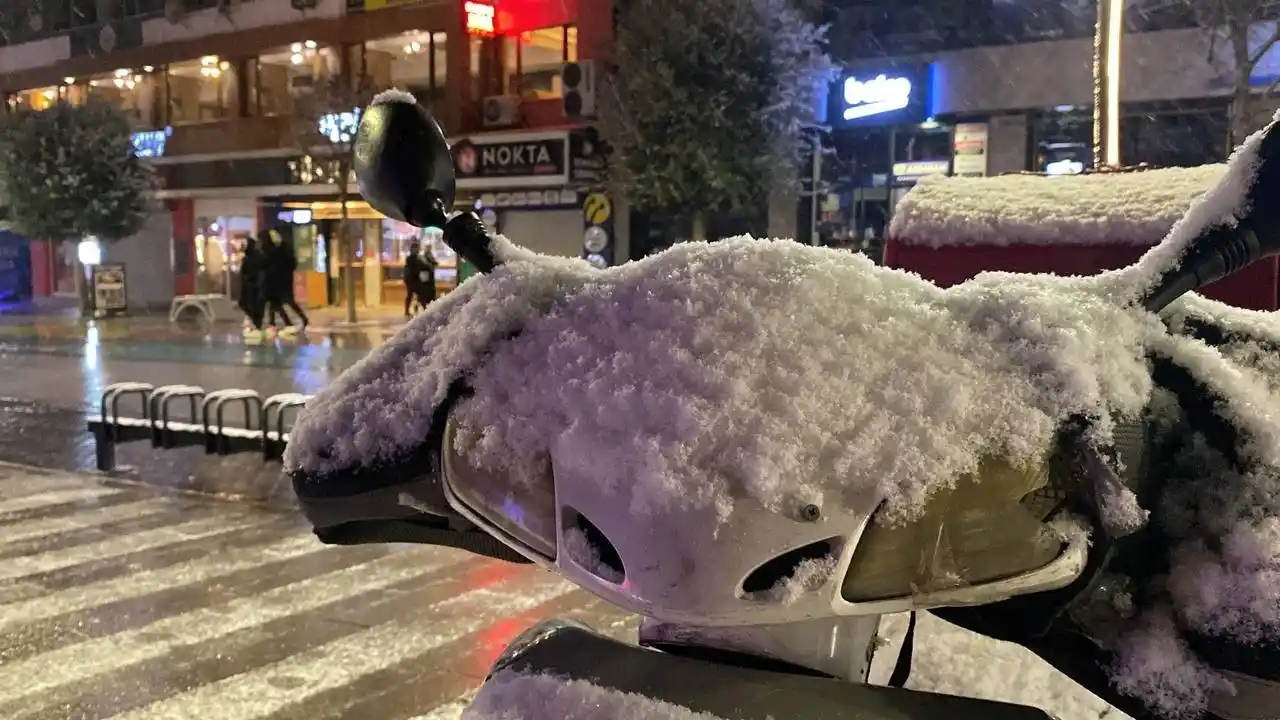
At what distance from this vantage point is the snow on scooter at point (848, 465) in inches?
45.8

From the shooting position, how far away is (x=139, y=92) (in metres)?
30.9

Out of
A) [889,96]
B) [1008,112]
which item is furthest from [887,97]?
[1008,112]

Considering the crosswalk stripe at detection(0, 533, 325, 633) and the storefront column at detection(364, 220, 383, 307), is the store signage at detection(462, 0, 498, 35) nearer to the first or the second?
the storefront column at detection(364, 220, 383, 307)

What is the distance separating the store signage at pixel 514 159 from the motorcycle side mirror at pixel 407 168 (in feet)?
64.8

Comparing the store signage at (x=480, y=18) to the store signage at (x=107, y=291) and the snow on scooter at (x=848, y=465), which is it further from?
the snow on scooter at (x=848, y=465)

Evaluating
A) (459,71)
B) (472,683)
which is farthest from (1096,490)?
(459,71)

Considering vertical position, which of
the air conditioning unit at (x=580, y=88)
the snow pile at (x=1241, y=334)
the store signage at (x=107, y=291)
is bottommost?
the store signage at (x=107, y=291)

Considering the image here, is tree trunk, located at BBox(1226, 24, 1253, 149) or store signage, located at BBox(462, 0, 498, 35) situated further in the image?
store signage, located at BBox(462, 0, 498, 35)

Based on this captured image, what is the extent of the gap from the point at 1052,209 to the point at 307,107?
22087 mm

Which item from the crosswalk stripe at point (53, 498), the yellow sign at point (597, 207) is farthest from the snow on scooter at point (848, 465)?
the yellow sign at point (597, 207)

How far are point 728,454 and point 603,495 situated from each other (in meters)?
0.15

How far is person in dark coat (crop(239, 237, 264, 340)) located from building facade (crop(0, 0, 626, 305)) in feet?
11.0

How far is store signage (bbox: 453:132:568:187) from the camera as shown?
21422 millimetres

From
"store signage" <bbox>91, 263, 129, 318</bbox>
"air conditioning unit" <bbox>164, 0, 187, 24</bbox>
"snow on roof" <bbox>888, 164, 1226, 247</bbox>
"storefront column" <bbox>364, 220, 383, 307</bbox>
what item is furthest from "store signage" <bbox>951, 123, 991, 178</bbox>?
"air conditioning unit" <bbox>164, 0, 187, 24</bbox>
